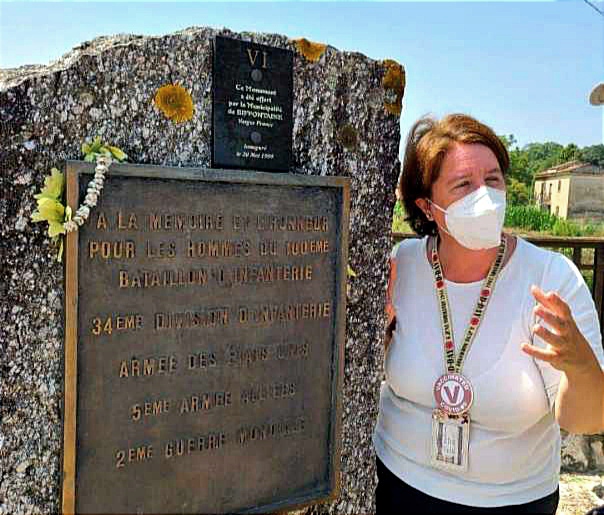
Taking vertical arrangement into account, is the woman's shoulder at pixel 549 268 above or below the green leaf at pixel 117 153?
below

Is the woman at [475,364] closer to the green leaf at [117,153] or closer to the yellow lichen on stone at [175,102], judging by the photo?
the yellow lichen on stone at [175,102]

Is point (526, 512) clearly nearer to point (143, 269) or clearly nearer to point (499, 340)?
point (499, 340)

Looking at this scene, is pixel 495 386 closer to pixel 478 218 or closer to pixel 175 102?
pixel 478 218

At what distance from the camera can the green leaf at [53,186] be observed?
1.70 m

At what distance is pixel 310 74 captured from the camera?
2199mm

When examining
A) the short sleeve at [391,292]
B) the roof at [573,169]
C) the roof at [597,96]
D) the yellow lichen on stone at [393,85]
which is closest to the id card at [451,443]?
the short sleeve at [391,292]

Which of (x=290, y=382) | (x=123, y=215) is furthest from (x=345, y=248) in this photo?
(x=123, y=215)

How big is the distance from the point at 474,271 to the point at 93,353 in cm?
135

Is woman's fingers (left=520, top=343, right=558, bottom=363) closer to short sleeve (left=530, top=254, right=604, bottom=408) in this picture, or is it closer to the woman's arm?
the woman's arm

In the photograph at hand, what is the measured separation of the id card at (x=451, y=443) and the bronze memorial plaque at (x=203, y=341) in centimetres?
34

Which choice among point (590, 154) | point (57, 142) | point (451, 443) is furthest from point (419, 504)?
point (590, 154)

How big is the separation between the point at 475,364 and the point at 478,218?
19.3 inches

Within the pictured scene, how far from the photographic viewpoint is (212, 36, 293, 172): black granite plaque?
2014mm

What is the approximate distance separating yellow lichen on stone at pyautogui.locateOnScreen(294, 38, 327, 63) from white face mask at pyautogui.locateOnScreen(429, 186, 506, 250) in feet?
2.27
